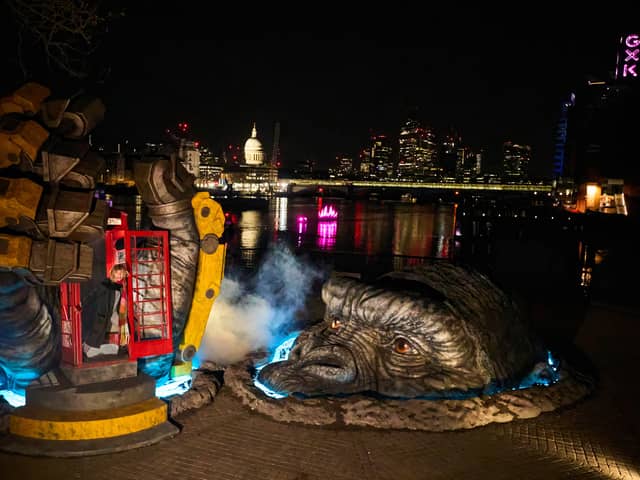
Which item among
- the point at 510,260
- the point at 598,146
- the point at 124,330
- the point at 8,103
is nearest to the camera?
the point at 8,103

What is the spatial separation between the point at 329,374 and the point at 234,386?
1.29 m

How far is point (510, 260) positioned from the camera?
23.5m

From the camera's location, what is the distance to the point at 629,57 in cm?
5372

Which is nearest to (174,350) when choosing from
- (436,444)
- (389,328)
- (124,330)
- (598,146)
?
(124,330)

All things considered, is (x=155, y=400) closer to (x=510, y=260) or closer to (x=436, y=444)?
(x=436, y=444)

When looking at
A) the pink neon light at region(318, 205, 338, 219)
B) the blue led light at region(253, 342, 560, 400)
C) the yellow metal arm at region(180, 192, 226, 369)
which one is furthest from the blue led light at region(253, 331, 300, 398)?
the pink neon light at region(318, 205, 338, 219)

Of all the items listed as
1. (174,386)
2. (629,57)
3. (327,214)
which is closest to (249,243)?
(174,386)

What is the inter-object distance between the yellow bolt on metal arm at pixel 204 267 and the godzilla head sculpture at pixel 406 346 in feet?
3.73

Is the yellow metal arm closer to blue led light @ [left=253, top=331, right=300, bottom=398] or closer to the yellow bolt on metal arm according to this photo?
the yellow bolt on metal arm

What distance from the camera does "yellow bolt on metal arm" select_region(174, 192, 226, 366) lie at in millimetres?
7641

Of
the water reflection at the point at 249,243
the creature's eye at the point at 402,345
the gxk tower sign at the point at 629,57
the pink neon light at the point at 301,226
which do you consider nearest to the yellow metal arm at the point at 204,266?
the creature's eye at the point at 402,345

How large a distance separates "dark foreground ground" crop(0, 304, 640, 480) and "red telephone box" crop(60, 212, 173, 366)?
1.05 metres

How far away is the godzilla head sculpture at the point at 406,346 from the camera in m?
7.30

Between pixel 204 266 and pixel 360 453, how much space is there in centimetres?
335
